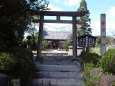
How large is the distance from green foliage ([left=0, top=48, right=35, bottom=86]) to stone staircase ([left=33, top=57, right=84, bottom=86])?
603 mm

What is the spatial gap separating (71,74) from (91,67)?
94 centimetres

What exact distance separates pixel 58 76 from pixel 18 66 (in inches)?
73.4

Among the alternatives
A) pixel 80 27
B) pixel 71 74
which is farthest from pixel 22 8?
pixel 80 27

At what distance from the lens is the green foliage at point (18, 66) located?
515 centimetres

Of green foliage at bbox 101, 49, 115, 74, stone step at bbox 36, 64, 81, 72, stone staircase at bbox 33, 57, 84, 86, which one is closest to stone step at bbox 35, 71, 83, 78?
stone staircase at bbox 33, 57, 84, 86

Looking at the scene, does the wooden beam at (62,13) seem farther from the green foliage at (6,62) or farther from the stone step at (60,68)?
the green foliage at (6,62)

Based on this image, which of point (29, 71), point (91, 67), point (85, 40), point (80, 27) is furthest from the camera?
point (80, 27)

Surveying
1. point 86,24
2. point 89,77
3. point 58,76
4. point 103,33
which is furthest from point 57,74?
point 86,24

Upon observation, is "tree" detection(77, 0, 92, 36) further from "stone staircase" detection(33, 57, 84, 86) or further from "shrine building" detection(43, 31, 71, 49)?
"stone staircase" detection(33, 57, 84, 86)

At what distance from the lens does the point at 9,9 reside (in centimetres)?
638

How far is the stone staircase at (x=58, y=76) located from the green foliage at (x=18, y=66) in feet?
1.98

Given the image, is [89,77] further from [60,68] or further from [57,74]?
[60,68]

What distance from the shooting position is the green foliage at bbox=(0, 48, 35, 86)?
16.9 ft

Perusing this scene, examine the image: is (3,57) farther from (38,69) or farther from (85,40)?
(85,40)
